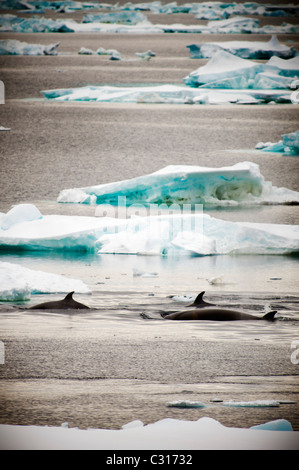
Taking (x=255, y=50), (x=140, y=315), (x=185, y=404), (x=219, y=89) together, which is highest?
(x=255, y=50)

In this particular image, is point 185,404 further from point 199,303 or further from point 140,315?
point 199,303

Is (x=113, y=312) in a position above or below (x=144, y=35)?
below

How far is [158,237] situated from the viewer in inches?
300

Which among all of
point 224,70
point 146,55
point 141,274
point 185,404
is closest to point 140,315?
point 141,274

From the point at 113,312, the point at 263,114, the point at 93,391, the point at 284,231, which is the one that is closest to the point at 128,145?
the point at 263,114

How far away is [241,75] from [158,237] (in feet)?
36.0

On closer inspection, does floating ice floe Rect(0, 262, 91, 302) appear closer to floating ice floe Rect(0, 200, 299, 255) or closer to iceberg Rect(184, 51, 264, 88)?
floating ice floe Rect(0, 200, 299, 255)

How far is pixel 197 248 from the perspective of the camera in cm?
757

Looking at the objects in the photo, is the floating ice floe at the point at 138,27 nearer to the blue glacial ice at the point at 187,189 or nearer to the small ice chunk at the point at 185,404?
the blue glacial ice at the point at 187,189

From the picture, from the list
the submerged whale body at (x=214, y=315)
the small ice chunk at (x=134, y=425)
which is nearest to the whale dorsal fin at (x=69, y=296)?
the submerged whale body at (x=214, y=315)

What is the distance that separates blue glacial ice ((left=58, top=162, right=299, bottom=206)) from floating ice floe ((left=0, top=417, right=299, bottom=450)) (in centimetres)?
574

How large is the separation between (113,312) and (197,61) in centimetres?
1946

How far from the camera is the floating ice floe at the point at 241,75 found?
18016 millimetres

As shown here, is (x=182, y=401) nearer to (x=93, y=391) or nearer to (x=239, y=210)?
(x=93, y=391)
